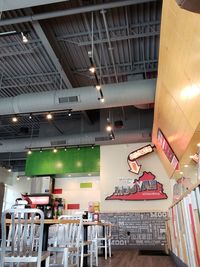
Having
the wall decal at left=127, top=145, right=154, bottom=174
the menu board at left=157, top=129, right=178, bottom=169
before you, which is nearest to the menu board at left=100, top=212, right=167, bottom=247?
the wall decal at left=127, top=145, right=154, bottom=174

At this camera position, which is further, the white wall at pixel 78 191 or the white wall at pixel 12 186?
the white wall at pixel 12 186

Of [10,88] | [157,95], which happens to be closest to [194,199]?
[157,95]

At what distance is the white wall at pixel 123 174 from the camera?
9164 mm

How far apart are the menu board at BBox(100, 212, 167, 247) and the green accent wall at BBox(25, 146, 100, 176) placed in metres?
2.20

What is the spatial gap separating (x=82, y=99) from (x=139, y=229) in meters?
5.35

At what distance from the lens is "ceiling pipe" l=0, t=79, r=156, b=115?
6.17 m

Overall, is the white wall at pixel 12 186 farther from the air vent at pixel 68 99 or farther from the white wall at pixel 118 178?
the air vent at pixel 68 99

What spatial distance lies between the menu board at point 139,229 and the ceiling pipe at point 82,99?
15.1ft

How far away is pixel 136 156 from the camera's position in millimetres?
9547

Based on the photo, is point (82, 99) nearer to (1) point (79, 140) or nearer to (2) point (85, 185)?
(1) point (79, 140)

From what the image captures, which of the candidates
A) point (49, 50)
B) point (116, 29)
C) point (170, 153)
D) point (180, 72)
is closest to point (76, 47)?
point (49, 50)

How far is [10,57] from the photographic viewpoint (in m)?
6.74

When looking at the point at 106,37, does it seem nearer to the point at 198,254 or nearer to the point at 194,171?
the point at 194,171

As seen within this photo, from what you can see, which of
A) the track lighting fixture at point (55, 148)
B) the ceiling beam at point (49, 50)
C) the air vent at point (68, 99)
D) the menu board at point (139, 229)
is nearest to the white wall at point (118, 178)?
the menu board at point (139, 229)
